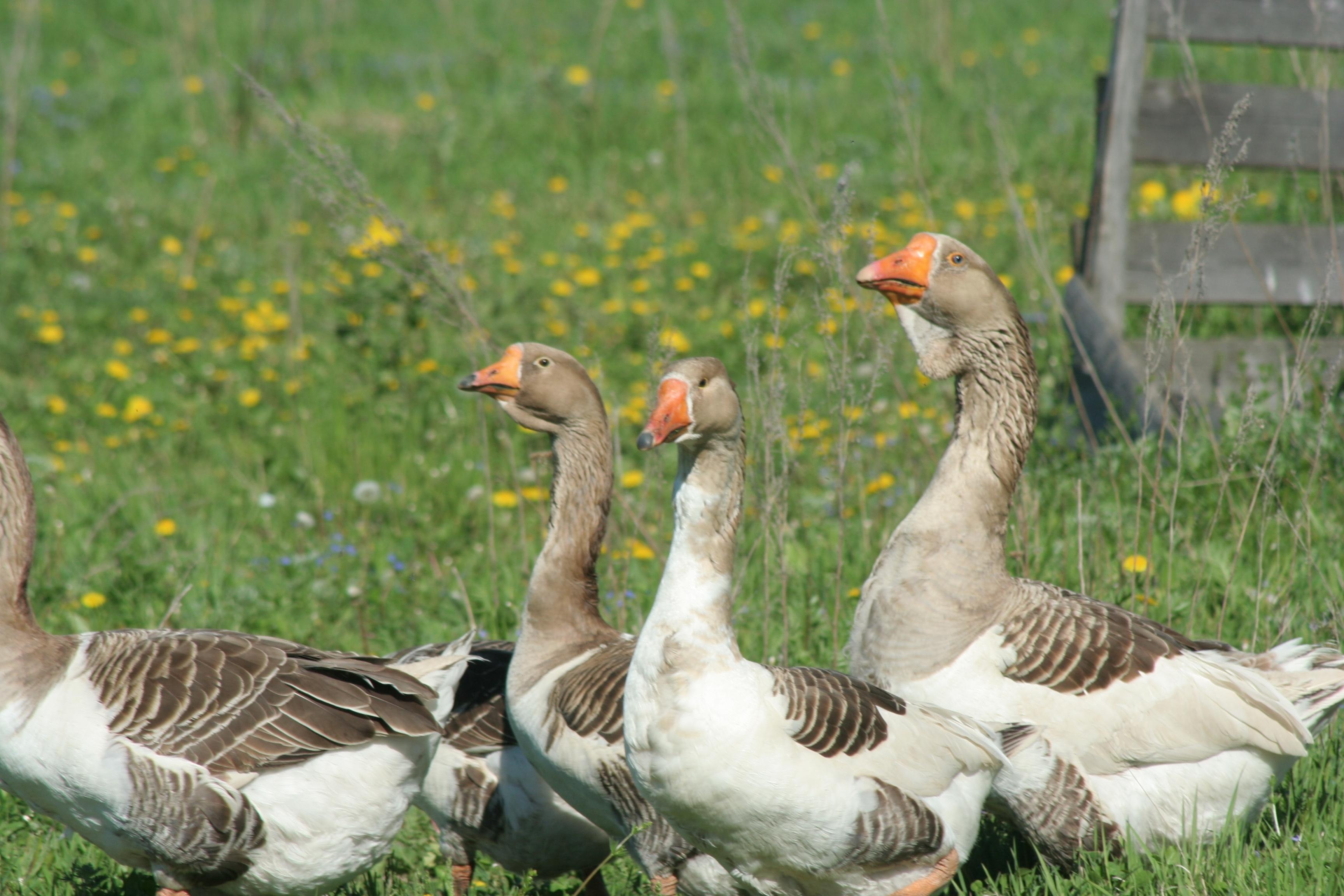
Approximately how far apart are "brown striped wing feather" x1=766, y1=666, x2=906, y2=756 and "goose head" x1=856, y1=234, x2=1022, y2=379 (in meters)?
1.25

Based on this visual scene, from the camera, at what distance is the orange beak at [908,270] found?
13.5ft

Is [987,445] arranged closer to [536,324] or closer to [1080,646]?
[1080,646]

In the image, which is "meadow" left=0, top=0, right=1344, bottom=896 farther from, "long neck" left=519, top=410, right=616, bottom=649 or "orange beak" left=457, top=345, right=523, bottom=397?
"orange beak" left=457, top=345, right=523, bottom=397

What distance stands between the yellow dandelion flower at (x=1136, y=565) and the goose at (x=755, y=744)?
1.69m

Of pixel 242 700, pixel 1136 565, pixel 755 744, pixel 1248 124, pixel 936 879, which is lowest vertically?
pixel 936 879

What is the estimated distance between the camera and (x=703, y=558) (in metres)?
3.38

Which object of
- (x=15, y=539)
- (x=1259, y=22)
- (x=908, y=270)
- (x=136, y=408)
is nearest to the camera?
(x=15, y=539)

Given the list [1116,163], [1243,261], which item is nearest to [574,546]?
[1116,163]

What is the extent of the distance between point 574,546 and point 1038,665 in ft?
4.95

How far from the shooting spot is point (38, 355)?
8.22 m

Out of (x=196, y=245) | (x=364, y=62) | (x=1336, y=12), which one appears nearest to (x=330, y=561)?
(x=196, y=245)

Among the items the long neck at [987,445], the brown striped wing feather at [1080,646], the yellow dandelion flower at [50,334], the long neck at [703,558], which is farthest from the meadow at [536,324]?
the long neck at [703,558]

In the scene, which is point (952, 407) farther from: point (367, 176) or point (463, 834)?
point (367, 176)

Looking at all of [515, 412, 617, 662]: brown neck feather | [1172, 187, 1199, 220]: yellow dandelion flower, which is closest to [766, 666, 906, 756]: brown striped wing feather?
[515, 412, 617, 662]: brown neck feather
